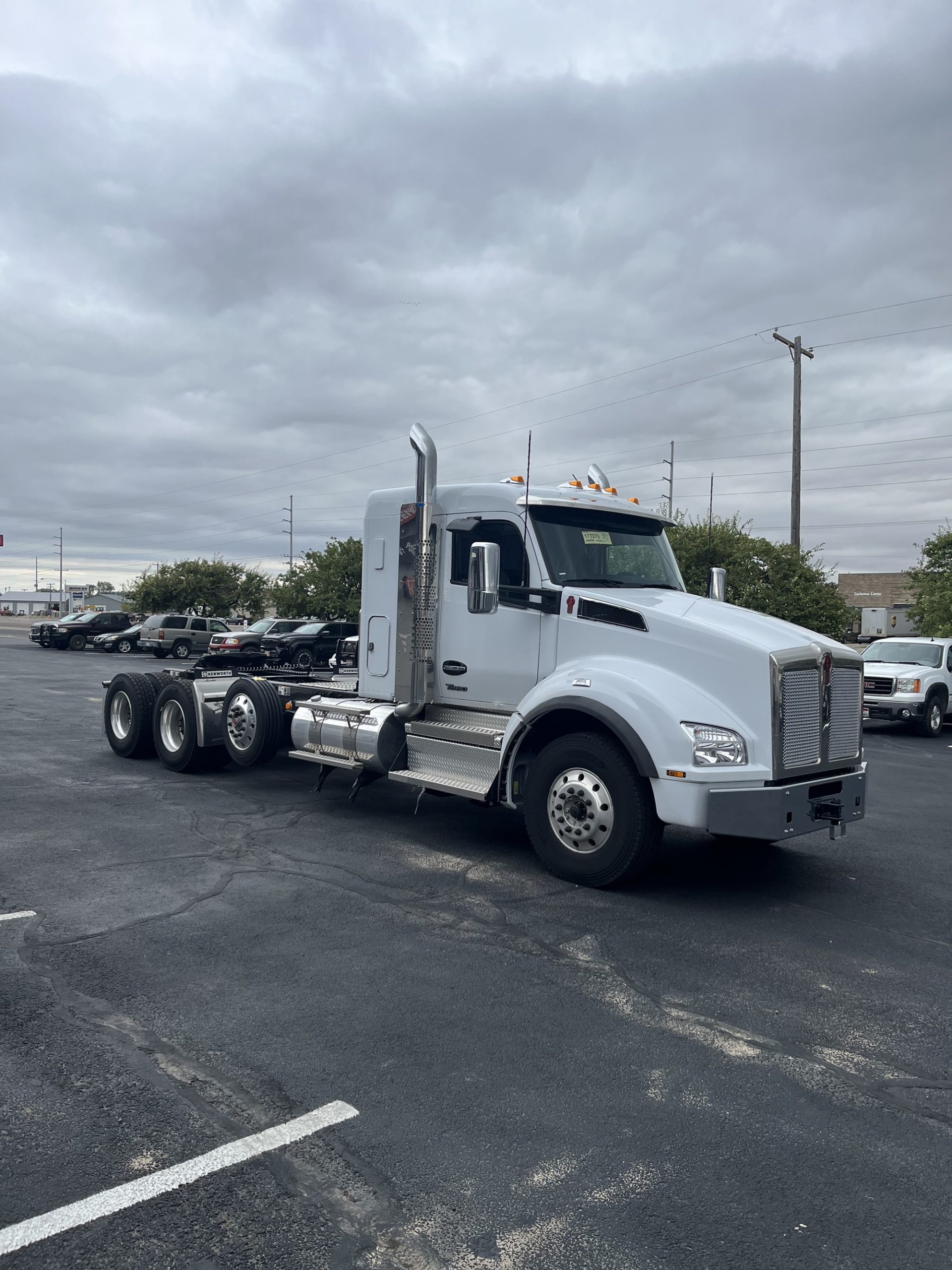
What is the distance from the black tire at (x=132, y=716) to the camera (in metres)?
11.8

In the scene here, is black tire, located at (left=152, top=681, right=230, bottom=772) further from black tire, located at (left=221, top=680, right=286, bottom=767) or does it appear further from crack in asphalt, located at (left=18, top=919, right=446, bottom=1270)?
crack in asphalt, located at (left=18, top=919, right=446, bottom=1270)

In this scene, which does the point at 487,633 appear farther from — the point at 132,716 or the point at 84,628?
the point at 84,628

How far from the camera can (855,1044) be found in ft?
14.1

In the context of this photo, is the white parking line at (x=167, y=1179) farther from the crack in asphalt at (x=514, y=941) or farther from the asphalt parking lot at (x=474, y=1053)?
the crack in asphalt at (x=514, y=941)

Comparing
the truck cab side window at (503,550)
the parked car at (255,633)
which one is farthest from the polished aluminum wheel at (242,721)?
the parked car at (255,633)

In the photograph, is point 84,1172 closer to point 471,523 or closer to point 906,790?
point 471,523

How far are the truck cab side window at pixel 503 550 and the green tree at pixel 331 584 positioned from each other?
3697 centimetres

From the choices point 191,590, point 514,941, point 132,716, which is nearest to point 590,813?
point 514,941

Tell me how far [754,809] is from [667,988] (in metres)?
→ 1.57

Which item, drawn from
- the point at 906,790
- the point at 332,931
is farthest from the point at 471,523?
→ the point at 906,790

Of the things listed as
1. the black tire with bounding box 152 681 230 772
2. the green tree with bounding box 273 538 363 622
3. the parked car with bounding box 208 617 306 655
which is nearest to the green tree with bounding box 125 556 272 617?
the green tree with bounding box 273 538 363 622

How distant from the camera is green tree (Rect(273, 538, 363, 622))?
1855 inches

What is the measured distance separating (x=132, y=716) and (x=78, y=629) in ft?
112

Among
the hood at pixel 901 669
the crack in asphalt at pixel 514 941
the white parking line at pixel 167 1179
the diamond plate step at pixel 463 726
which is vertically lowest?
the white parking line at pixel 167 1179
